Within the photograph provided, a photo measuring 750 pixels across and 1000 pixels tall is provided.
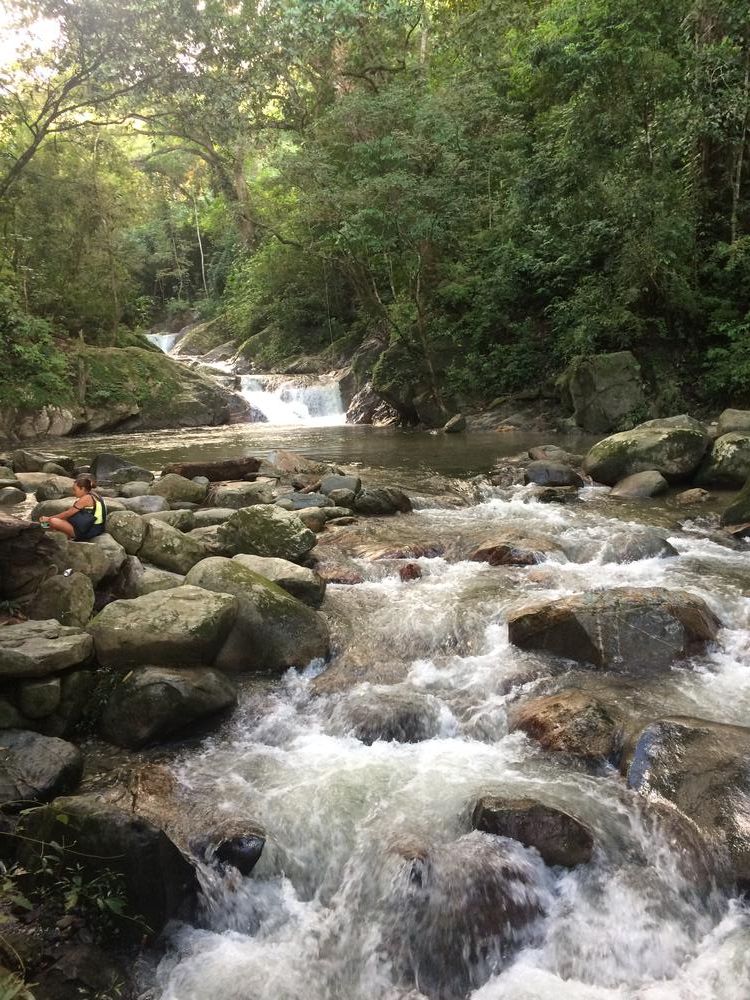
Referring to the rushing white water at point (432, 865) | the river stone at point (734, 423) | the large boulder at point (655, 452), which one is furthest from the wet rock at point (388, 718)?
the river stone at point (734, 423)

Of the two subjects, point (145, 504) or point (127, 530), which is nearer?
point (127, 530)

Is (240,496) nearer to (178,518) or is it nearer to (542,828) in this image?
(178,518)

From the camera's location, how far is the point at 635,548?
24.9 ft

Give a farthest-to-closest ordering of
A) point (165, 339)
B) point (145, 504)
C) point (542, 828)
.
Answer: point (165, 339) → point (145, 504) → point (542, 828)

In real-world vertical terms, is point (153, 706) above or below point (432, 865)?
above

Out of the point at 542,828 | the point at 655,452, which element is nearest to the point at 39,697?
the point at 542,828

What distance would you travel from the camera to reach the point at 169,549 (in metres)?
6.75

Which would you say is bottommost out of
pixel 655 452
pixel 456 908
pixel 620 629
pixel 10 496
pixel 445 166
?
pixel 456 908

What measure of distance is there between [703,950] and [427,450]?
40.5 ft

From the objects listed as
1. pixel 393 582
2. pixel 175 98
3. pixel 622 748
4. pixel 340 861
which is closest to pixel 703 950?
pixel 622 748

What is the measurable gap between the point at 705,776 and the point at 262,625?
133 inches

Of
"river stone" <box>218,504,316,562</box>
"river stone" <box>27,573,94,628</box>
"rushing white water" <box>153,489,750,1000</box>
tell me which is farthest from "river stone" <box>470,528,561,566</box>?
"river stone" <box>27,573,94,628</box>

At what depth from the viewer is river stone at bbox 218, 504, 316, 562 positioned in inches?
288

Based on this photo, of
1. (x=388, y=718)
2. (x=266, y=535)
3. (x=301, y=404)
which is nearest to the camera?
(x=388, y=718)
